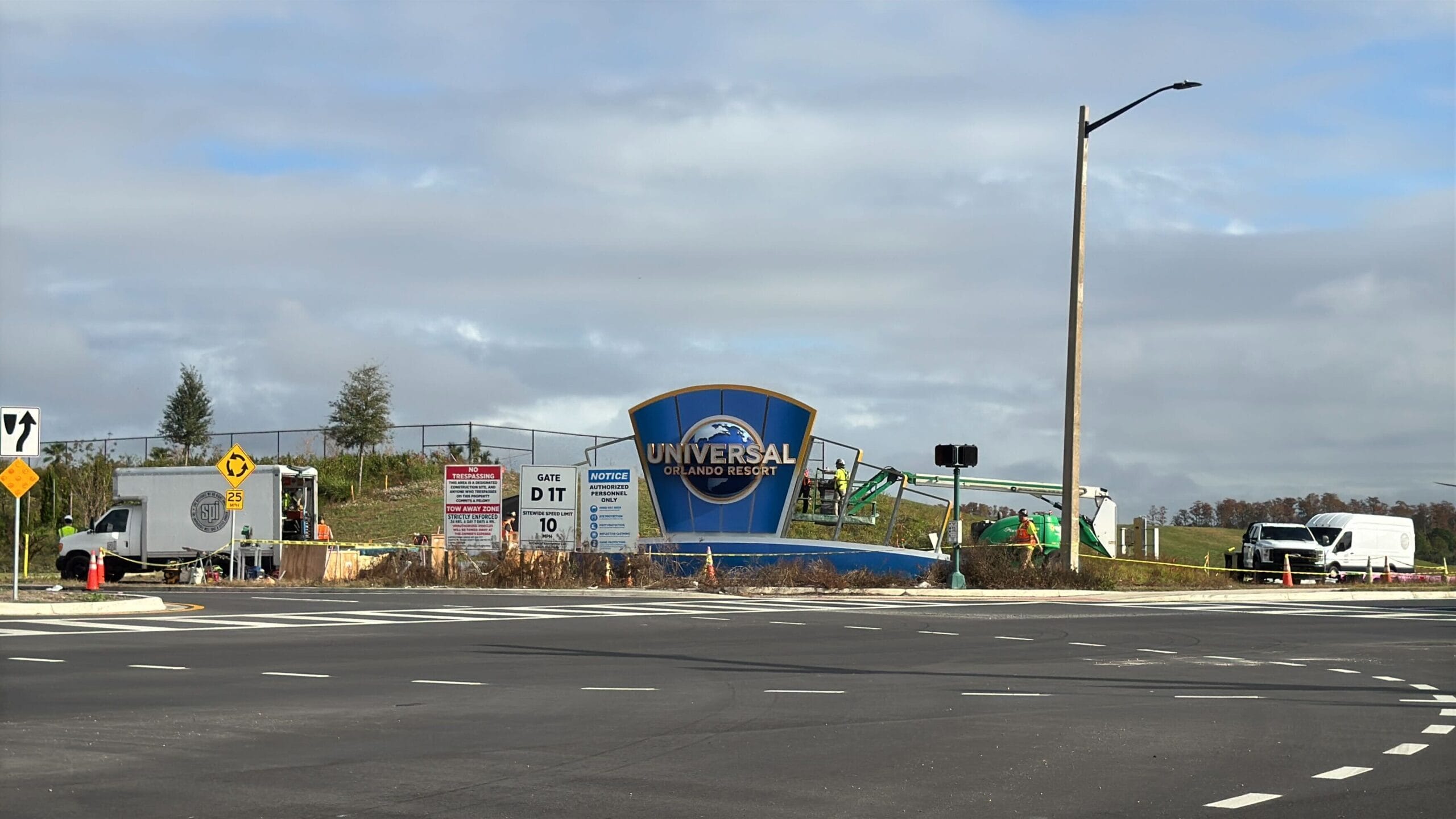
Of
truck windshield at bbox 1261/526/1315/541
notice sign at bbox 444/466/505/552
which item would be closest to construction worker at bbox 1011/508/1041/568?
notice sign at bbox 444/466/505/552

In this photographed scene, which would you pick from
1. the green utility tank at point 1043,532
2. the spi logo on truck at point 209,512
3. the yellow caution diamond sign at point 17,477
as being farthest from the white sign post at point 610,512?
the yellow caution diamond sign at point 17,477

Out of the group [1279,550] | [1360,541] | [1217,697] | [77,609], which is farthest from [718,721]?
[1360,541]

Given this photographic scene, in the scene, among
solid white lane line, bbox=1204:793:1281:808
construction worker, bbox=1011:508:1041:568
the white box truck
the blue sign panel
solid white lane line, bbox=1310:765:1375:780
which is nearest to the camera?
solid white lane line, bbox=1204:793:1281:808

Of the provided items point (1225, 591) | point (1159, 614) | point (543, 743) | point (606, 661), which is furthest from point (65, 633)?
point (1225, 591)

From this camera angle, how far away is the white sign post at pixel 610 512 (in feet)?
123

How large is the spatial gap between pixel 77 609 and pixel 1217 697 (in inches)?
737

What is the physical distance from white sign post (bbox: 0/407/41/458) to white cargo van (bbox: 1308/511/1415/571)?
41.0 meters

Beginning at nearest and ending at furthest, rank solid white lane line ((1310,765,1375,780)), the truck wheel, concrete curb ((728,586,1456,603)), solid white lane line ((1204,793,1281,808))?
solid white lane line ((1204,793,1281,808))
solid white lane line ((1310,765,1375,780))
concrete curb ((728,586,1456,603))
the truck wheel

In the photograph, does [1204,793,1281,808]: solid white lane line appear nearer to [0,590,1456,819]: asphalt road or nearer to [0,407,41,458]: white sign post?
[0,590,1456,819]: asphalt road

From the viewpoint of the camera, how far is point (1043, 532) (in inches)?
1854

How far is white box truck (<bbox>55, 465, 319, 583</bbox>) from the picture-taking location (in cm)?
4053

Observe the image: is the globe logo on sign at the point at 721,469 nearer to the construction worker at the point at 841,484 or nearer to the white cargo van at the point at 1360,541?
the construction worker at the point at 841,484

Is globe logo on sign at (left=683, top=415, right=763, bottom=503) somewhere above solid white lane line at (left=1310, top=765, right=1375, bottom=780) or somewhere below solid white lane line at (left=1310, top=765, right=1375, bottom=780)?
above

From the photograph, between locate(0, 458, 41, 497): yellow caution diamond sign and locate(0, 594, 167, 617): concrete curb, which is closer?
locate(0, 594, 167, 617): concrete curb
